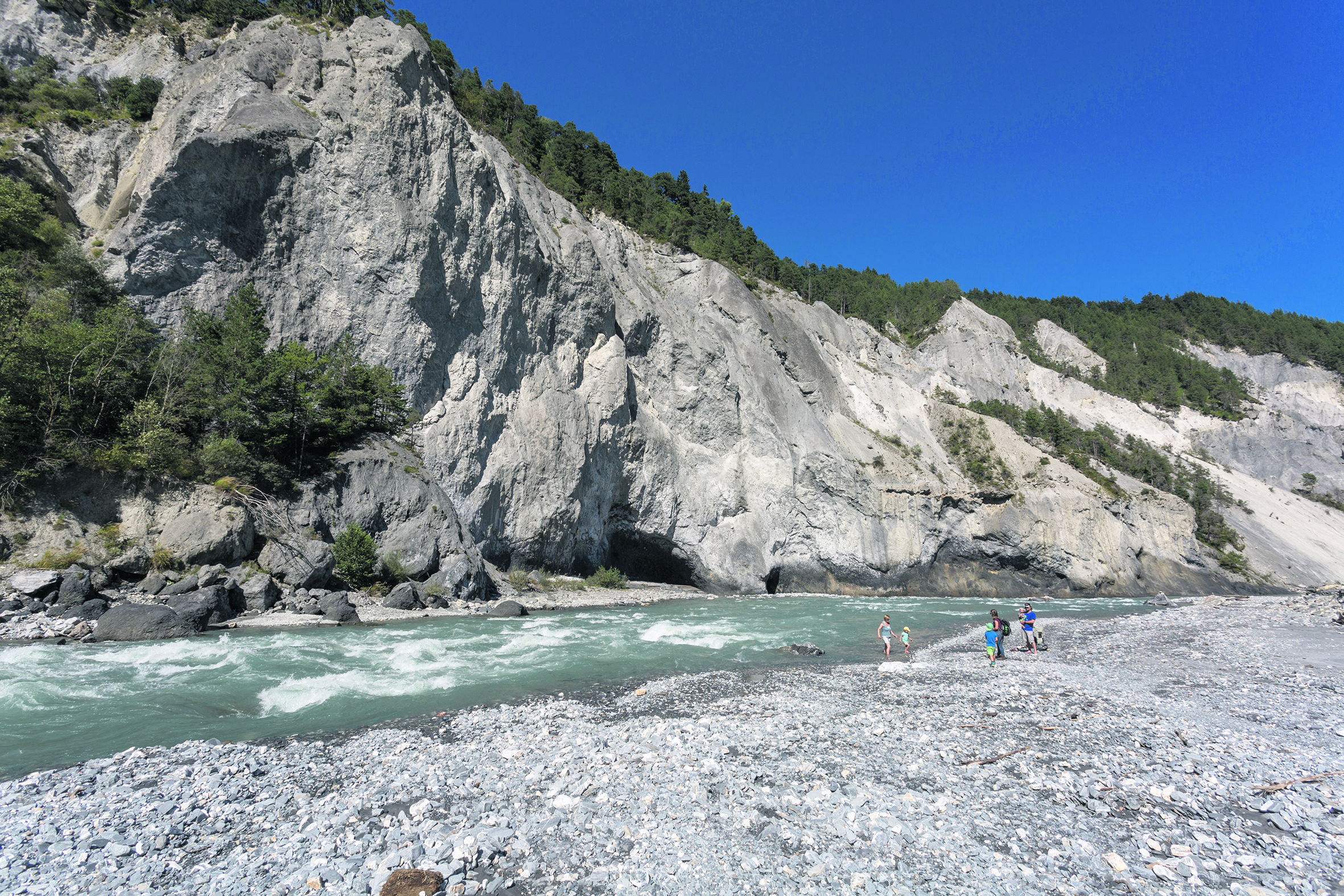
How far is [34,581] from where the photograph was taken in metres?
14.3

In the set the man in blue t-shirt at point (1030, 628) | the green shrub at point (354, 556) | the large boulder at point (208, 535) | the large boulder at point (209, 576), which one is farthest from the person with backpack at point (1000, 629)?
the large boulder at point (208, 535)

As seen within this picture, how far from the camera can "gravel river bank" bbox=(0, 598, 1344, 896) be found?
437 centimetres

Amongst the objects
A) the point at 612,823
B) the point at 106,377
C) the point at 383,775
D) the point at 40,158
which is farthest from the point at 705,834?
the point at 40,158

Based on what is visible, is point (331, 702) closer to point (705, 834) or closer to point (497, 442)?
point (705, 834)

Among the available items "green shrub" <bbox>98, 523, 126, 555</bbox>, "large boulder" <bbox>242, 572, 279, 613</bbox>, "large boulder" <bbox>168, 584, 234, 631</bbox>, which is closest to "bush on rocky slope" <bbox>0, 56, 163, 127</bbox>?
"green shrub" <bbox>98, 523, 126, 555</bbox>

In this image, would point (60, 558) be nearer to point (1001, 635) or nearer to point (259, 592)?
point (259, 592)

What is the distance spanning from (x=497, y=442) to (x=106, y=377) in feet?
47.8

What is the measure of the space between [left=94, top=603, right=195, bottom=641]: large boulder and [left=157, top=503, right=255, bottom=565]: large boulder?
3.61 m

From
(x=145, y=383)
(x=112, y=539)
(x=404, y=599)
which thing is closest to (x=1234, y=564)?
(x=404, y=599)

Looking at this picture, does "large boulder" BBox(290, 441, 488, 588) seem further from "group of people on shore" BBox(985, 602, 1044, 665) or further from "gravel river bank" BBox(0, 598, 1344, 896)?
"group of people on shore" BBox(985, 602, 1044, 665)

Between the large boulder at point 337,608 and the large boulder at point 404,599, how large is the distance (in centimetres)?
179

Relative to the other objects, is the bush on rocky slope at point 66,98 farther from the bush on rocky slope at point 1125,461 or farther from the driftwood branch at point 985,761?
the bush on rocky slope at point 1125,461

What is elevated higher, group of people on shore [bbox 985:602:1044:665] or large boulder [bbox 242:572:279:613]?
large boulder [bbox 242:572:279:613]

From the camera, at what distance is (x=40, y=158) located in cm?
2859
